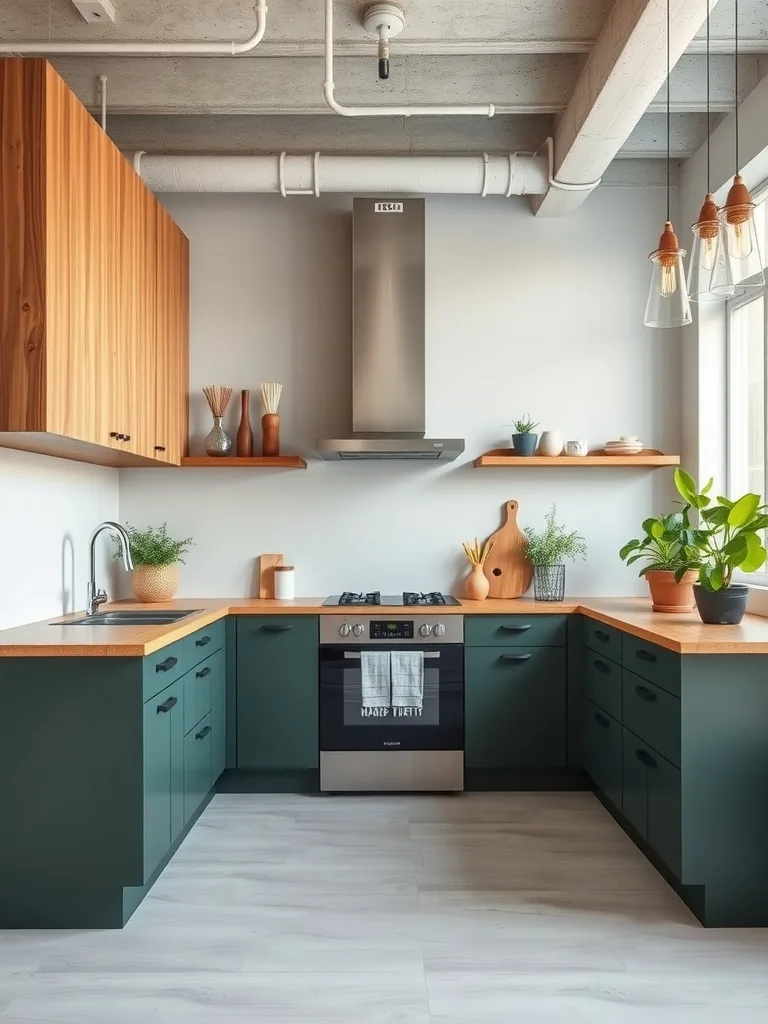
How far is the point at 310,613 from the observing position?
3.54m

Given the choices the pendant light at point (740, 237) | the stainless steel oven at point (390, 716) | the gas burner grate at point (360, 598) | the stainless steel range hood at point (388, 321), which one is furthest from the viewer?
the stainless steel range hood at point (388, 321)

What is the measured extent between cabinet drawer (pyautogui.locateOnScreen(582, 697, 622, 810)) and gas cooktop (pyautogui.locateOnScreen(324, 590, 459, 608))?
79 centimetres

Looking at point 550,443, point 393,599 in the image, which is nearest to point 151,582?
point 393,599

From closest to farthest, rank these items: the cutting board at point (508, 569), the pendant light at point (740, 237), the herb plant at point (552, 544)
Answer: the pendant light at point (740, 237), the herb plant at point (552, 544), the cutting board at point (508, 569)

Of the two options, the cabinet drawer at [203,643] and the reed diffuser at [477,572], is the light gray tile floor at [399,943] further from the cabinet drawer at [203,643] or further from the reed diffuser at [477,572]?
the reed diffuser at [477,572]

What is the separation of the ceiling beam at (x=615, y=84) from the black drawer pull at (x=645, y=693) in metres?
2.07

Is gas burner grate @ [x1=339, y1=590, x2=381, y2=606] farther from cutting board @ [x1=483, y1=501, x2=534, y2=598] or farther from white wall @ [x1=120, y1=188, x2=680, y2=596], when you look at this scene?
cutting board @ [x1=483, y1=501, x2=534, y2=598]

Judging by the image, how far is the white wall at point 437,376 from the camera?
407cm

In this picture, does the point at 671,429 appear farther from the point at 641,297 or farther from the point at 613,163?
the point at 613,163

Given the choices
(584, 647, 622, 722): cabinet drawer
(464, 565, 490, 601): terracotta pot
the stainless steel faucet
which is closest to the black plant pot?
(584, 647, 622, 722): cabinet drawer

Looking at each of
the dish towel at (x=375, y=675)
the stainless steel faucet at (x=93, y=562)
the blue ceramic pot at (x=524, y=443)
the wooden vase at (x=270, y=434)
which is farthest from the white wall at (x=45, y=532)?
the blue ceramic pot at (x=524, y=443)

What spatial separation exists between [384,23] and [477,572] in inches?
93.2

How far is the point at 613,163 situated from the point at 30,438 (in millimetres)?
3091

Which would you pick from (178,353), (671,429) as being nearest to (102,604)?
(178,353)
